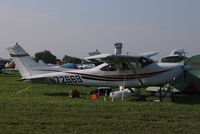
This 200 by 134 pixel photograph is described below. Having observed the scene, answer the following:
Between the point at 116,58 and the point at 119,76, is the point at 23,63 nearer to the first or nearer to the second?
the point at 119,76

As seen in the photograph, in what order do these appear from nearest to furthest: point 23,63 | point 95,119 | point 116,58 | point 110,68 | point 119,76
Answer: point 95,119, point 116,58, point 119,76, point 110,68, point 23,63

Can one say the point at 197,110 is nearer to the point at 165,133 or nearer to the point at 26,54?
the point at 165,133

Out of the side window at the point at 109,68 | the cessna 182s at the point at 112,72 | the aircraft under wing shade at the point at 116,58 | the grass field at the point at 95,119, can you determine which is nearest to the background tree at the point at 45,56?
the cessna 182s at the point at 112,72

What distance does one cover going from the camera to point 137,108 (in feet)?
37.5

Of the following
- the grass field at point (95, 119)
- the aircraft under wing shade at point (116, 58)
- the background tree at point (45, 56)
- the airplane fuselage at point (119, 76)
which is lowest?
the grass field at point (95, 119)

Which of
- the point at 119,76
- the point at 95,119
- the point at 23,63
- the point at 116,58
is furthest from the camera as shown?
the point at 23,63

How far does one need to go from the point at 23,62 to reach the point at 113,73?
455cm

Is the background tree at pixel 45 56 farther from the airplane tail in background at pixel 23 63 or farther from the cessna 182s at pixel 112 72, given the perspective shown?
the cessna 182s at pixel 112 72

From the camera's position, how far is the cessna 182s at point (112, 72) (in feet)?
55.6

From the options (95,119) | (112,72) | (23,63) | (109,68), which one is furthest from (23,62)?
(95,119)

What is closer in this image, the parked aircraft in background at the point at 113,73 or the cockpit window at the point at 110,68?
the parked aircraft in background at the point at 113,73

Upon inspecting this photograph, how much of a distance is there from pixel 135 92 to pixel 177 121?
8.61 m

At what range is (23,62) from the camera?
19781 millimetres

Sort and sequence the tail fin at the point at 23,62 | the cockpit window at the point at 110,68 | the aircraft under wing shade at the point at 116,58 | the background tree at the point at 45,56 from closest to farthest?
1. the aircraft under wing shade at the point at 116,58
2. the cockpit window at the point at 110,68
3. the tail fin at the point at 23,62
4. the background tree at the point at 45,56
